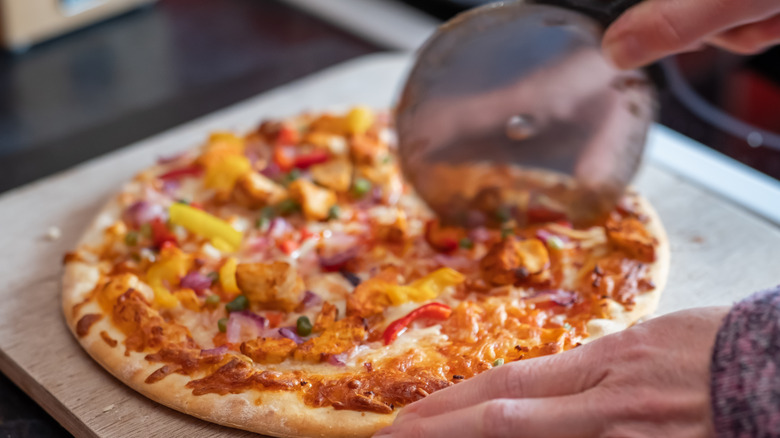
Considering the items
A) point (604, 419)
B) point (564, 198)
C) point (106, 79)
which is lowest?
point (106, 79)

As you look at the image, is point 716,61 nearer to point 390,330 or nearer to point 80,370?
point 390,330

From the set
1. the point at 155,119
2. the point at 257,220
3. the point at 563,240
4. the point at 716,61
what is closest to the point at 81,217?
the point at 257,220

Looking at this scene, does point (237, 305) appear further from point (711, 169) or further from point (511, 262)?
point (711, 169)

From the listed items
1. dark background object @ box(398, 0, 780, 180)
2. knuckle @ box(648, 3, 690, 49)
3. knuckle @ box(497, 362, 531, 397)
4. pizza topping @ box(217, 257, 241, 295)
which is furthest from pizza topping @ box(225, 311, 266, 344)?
dark background object @ box(398, 0, 780, 180)

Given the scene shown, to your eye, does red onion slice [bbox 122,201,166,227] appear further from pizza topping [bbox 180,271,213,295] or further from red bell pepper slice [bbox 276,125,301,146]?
red bell pepper slice [bbox 276,125,301,146]

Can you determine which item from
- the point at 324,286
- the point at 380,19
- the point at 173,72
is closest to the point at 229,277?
the point at 324,286

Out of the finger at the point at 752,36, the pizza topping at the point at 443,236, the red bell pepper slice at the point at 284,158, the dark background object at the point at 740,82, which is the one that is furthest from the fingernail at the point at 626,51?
the dark background object at the point at 740,82
